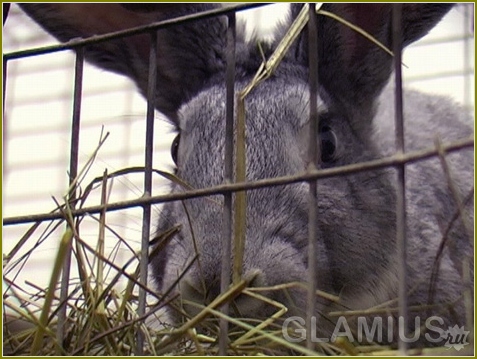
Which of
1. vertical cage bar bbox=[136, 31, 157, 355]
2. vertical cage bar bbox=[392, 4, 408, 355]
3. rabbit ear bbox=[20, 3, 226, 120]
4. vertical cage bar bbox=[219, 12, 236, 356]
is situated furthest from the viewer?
rabbit ear bbox=[20, 3, 226, 120]

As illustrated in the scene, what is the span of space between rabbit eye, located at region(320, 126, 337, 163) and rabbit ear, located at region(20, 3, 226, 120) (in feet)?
1.42

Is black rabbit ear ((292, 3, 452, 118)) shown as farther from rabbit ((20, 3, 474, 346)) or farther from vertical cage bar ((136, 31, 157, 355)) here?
vertical cage bar ((136, 31, 157, 355))

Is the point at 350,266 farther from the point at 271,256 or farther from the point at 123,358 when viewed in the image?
Result: the point at 123,358

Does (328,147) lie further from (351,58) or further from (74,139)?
(74,139)

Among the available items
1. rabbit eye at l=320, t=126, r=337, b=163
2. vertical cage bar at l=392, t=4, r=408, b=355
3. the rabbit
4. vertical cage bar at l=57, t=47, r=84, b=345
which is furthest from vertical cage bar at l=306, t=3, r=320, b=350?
rabbit eye at l=320, t=126, r=337, b=163

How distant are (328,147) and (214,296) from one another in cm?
67

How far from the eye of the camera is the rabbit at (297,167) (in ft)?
6.28

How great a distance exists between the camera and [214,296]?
1781 millimetres

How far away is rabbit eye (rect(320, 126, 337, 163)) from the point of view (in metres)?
2.29

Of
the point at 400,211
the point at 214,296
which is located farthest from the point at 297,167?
the point at 400,211

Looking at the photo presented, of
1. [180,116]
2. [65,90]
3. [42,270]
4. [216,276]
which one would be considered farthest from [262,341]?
[65,90]

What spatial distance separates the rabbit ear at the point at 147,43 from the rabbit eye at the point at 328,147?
432 millimetres

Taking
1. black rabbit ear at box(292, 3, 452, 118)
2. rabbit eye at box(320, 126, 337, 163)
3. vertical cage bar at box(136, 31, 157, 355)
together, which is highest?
black rabbit ear at box(292, 3, 452, 118)

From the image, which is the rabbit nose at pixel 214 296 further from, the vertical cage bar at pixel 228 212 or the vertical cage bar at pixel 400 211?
the vertical cage bar at pixel 400 211
